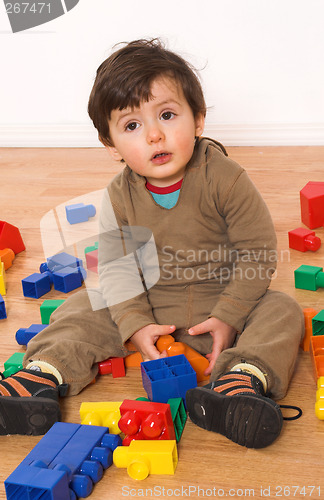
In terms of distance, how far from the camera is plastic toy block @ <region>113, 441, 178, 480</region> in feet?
2.78

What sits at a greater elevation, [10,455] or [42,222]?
[10,455]

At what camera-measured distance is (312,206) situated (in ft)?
5.16

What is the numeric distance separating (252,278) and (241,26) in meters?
1.35

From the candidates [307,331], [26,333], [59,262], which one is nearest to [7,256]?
[59,262]

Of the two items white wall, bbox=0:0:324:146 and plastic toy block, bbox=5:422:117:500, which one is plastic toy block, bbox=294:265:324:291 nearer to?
plastic toy block, bbox=5:422:117:500

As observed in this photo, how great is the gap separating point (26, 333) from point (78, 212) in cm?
62

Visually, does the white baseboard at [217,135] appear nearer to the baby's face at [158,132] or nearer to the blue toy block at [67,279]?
the blue toy block at [67,279]

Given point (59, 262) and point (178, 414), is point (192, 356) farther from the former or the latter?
point (59, 262)

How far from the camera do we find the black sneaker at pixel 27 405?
93 centimetres

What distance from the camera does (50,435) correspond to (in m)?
0.90

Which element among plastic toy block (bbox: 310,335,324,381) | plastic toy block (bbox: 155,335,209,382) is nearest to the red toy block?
plastic toy block (bbox: 155,335,209,382)

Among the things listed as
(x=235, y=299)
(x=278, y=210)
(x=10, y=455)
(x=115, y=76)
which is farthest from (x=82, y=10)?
(x=10, y=455)

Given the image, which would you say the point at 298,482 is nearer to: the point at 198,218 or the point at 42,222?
the point at 198,218

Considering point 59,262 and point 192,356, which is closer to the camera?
point 192,356
